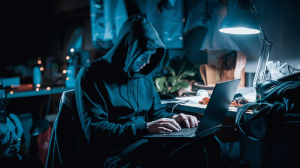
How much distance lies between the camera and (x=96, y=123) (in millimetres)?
961

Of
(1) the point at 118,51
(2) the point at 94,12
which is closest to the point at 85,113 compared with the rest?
(1) the point at 118,51

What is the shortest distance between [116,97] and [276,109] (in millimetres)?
757

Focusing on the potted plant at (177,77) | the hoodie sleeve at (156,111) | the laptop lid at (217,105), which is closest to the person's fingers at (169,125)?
the laptop lid at (217,105)

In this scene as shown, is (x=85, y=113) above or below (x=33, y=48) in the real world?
below

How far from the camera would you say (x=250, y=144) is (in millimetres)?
1285

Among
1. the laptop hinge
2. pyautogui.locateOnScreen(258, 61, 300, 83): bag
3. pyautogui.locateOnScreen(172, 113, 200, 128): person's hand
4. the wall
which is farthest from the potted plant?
the laptop hinge

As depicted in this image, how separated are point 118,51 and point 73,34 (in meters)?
3.09

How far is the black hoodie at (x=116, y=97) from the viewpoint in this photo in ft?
3.18

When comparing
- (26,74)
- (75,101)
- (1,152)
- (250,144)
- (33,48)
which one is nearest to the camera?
(75,101)

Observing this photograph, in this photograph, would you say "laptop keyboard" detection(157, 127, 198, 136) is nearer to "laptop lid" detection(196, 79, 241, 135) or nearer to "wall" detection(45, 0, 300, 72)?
"laptop lid" detection(196, 79, 241, 135)

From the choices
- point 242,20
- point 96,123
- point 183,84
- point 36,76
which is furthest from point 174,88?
point 36,76

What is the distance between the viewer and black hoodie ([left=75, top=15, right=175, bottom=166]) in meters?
0.97

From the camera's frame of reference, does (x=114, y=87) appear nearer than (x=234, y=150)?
Yes

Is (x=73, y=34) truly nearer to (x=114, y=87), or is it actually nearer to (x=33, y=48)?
(x=33, y=48)
